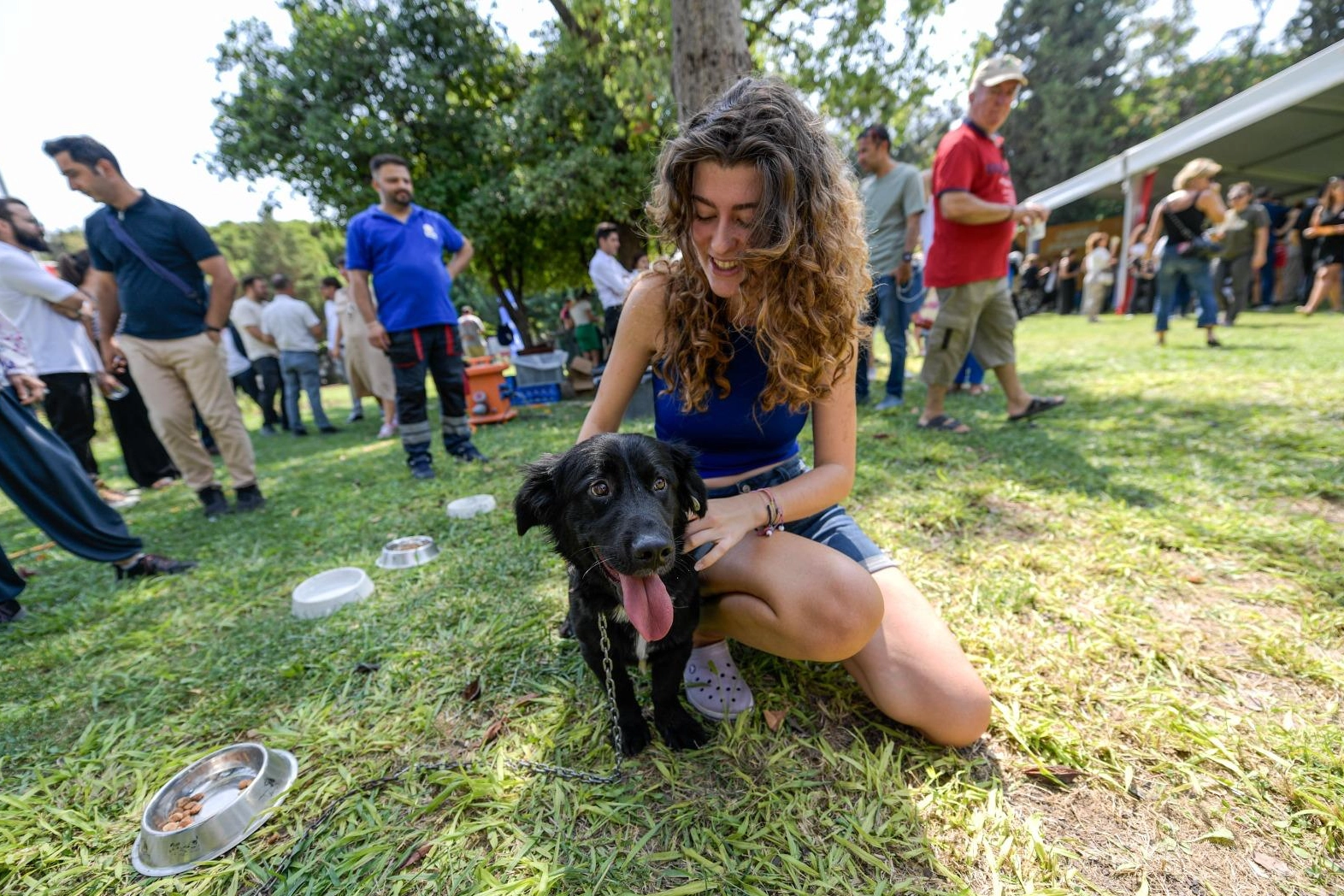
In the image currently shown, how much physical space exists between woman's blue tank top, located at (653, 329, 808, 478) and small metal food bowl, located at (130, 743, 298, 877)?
71.7 inches

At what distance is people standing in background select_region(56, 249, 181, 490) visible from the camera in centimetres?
550

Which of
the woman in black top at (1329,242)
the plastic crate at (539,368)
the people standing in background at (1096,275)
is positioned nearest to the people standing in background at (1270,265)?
the woman in black top at (1329,242)

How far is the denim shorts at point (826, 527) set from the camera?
2.11m

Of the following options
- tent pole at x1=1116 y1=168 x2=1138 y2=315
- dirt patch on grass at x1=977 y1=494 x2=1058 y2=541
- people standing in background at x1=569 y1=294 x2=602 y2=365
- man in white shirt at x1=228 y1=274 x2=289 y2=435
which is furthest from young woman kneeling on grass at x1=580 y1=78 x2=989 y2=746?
tent pole at x1=1116 y1=168 x2=1138 y2=315

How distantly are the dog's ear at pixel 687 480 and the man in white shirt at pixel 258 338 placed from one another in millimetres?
8685

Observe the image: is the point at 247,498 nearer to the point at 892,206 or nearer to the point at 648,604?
the point at 648,604

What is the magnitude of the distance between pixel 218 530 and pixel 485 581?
282 centimetres

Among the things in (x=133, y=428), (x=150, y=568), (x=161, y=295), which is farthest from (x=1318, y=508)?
(x=133, y=428)

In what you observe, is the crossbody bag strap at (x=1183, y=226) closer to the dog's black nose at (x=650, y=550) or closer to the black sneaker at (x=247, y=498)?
the dog's black nose at (x=650, y=550)

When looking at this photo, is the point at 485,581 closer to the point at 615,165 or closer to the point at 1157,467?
the point at 1157,467

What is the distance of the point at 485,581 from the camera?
2.99 metres

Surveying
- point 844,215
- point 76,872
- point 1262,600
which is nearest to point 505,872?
point 76,872

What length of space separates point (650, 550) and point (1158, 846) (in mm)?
1568

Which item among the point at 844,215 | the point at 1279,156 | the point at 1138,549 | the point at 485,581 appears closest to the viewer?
the point at 844,215
